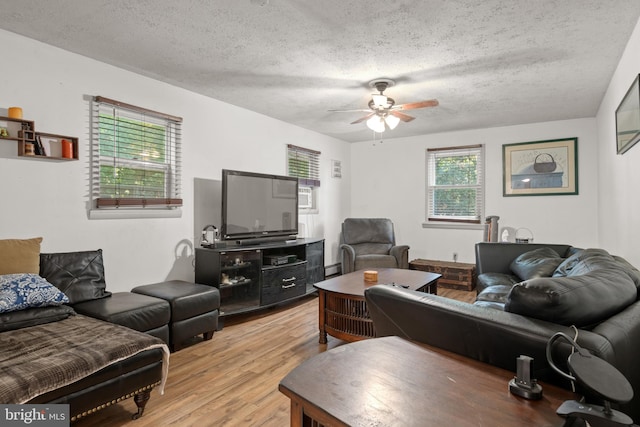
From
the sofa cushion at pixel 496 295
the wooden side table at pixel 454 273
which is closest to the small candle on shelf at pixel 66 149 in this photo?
the sofa cushion at pixel 496 295

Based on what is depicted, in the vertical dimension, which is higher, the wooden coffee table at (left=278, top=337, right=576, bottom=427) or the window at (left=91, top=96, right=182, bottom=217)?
the window at (left=91, top=96, right=182, bottom=217)

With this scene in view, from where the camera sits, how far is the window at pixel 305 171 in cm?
522

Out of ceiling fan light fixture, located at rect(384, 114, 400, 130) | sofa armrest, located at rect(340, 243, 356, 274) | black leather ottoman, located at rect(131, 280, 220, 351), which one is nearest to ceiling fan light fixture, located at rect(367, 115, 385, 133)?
ceiling fan light fixture, located at rect(384, 114, 400, 130)

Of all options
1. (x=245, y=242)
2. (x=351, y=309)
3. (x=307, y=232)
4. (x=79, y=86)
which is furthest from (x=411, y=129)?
(x=79, y=86)

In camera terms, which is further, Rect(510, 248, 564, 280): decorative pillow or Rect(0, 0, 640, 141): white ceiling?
Rect(510, 248, 564, 280): decorative pillow

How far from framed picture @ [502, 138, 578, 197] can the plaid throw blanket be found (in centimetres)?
518

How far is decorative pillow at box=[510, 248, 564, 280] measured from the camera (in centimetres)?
292

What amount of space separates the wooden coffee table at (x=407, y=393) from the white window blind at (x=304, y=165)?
4.21 m

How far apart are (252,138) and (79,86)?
1.99 metres

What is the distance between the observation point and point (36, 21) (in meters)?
2.38

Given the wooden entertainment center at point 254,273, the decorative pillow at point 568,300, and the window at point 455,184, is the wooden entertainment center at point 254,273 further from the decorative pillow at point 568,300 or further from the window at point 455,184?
the decorative pillow at point 568,300

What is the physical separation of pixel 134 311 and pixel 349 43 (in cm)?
253

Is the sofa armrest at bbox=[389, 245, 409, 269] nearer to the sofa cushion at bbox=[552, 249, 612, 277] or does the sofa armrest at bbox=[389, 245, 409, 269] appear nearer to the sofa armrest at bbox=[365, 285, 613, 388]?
the sofa cushion at bbox=[552, 249, 612, 277]

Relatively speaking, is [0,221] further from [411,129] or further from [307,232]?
[411,129]
